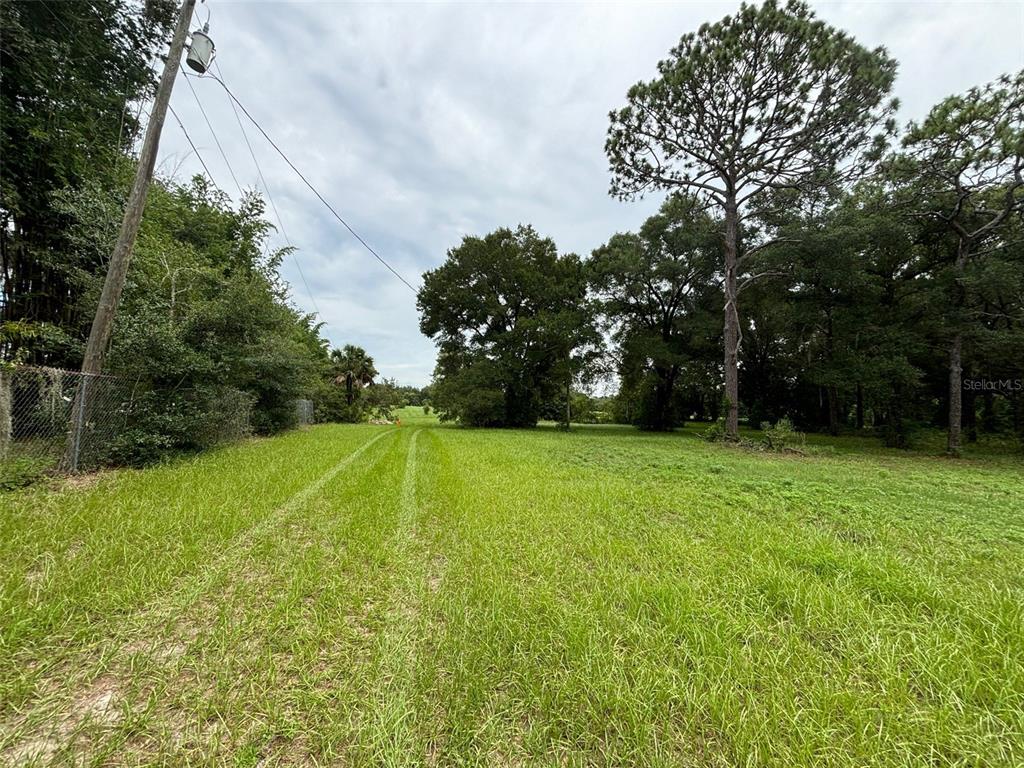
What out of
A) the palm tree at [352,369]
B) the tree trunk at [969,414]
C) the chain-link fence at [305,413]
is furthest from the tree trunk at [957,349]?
the palm tree at [352,369]

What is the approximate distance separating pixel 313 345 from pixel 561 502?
2177 centimetres

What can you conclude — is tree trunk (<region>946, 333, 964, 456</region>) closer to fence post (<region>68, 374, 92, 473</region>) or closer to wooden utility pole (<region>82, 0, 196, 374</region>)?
wooden utility pole (<region>82, 0, 196, 374</region>)

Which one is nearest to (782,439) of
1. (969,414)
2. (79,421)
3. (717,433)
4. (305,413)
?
(717,433)

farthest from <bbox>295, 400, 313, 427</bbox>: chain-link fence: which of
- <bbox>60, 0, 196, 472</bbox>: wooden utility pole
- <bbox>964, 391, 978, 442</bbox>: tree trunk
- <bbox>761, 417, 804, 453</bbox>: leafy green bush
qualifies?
<bbox>964, 391, 978, 442</bbox>: tree trunk

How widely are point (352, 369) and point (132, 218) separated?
70.6 ft

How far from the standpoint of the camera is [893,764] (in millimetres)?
1196

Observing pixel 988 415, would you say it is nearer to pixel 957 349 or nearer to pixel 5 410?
pixel 957 349

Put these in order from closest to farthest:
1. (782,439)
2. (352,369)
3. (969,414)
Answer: (782,439) → (969,414) → (352,369)

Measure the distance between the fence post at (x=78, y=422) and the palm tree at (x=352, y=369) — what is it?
20.6m

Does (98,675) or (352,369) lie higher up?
(352,369)

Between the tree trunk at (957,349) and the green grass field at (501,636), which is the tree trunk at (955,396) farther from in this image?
the green grass field at (501,636)

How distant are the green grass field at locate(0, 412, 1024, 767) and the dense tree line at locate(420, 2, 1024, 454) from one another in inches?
453

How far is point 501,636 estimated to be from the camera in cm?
188

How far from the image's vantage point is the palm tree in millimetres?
25703
